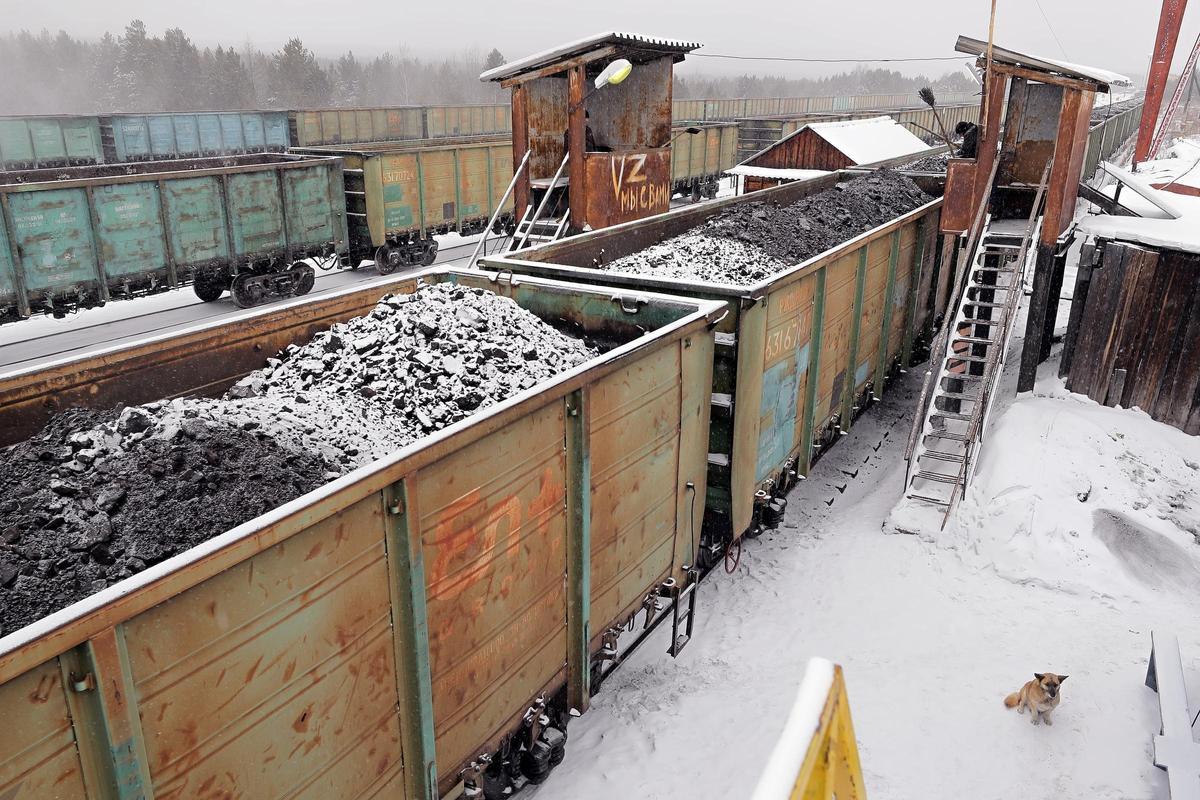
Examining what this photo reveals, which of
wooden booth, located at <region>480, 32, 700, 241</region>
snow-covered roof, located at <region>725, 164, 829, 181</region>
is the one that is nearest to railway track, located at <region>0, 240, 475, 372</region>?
wooden booth, located at <region>480, 32, 700, 241</region>

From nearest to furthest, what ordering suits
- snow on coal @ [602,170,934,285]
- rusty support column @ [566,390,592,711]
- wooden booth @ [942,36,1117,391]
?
rusty support column @ [566,390,592,711] → snow on coal @ [602,170,934,285] → wooden booth @ [942,36,1117,391]

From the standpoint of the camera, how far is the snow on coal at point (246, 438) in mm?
3000

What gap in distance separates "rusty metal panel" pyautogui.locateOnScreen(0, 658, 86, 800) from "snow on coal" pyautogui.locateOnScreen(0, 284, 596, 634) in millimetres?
662

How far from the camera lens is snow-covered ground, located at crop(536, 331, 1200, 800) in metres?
5.12

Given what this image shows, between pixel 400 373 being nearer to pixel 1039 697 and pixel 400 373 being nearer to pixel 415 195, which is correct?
pixel 1039 697

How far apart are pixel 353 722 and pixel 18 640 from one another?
140 centimetres

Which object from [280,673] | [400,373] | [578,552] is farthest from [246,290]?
[280,673]

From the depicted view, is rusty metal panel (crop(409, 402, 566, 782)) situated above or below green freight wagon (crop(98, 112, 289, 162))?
below

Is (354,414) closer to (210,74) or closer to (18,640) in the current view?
(18,640)

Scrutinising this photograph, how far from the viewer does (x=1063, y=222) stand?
10.4m

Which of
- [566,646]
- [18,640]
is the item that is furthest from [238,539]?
[566,646]

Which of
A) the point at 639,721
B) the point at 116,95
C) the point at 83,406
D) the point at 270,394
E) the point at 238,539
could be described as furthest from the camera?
the point at 116,95

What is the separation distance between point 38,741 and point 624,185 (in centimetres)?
1021

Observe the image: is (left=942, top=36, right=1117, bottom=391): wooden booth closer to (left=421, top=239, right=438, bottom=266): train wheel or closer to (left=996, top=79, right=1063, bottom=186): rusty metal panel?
(left=996, top=79, right=1063, bottom=186): rusty metal panel
